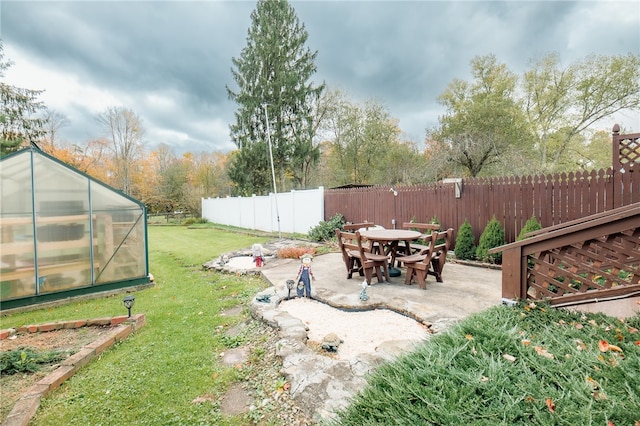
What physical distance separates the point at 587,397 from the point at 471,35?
1061 centimetres

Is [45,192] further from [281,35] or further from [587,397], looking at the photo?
[281,35]

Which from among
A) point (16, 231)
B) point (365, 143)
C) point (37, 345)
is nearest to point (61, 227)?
point (16, 231)

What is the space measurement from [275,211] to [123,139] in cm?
1926

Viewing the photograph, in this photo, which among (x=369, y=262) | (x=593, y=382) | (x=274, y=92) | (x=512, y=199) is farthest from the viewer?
(x=274, y=92)

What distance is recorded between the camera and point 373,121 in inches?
838

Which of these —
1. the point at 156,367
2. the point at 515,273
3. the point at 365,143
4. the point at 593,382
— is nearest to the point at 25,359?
the point at 156,367

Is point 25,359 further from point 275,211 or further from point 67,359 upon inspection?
point 275,211

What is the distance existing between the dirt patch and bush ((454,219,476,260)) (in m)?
6.50

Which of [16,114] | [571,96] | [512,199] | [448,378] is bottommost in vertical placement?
[448,378]

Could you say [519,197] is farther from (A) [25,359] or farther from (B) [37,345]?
(B) [37,345]

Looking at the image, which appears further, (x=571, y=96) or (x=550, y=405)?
(x=571, y=96)

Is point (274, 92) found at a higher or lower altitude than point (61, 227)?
higher

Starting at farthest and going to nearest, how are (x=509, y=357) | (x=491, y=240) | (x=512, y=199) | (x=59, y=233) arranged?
1. (x=512, y=199)
2. (x=491, y=240)
3. (x=59, y=233)
4. (x=509, y=357)

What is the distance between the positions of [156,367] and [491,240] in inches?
244
